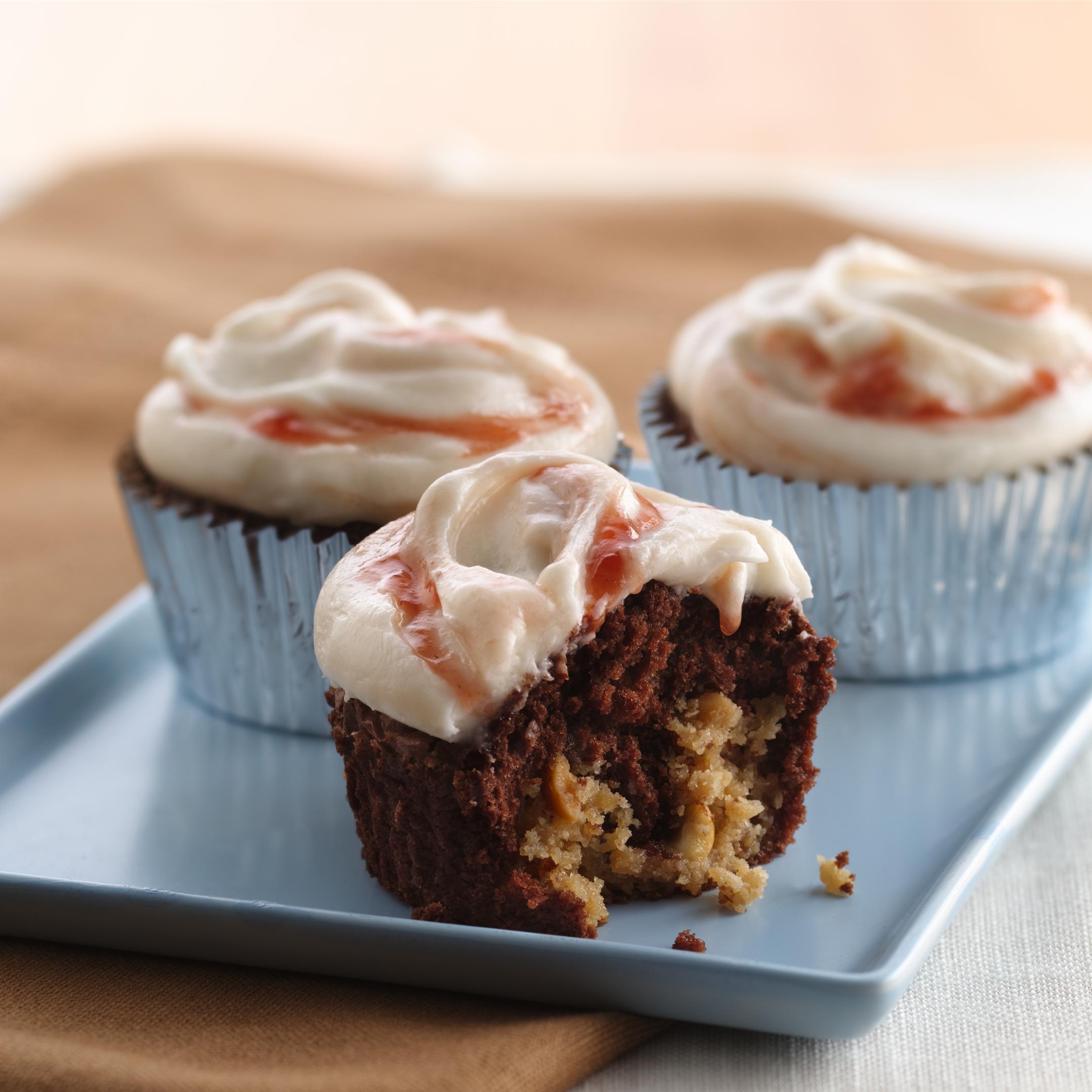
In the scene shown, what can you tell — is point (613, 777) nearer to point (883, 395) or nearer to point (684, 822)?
point (684, 822)

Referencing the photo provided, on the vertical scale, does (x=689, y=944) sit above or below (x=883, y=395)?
below

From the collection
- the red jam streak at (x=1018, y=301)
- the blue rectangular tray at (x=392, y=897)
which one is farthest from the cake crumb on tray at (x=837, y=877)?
the red jam streak at (x=1018, y=301)

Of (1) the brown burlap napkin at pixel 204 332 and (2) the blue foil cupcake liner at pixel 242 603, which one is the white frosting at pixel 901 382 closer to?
(2) the blue foil cupcake liner at pixel 242 603

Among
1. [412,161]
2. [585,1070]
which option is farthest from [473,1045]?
[412,161]

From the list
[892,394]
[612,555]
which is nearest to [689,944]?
[612,555]

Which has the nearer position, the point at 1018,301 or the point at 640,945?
the point at 640,945

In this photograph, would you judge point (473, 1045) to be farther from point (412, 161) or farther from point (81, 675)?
point (412, 161)
